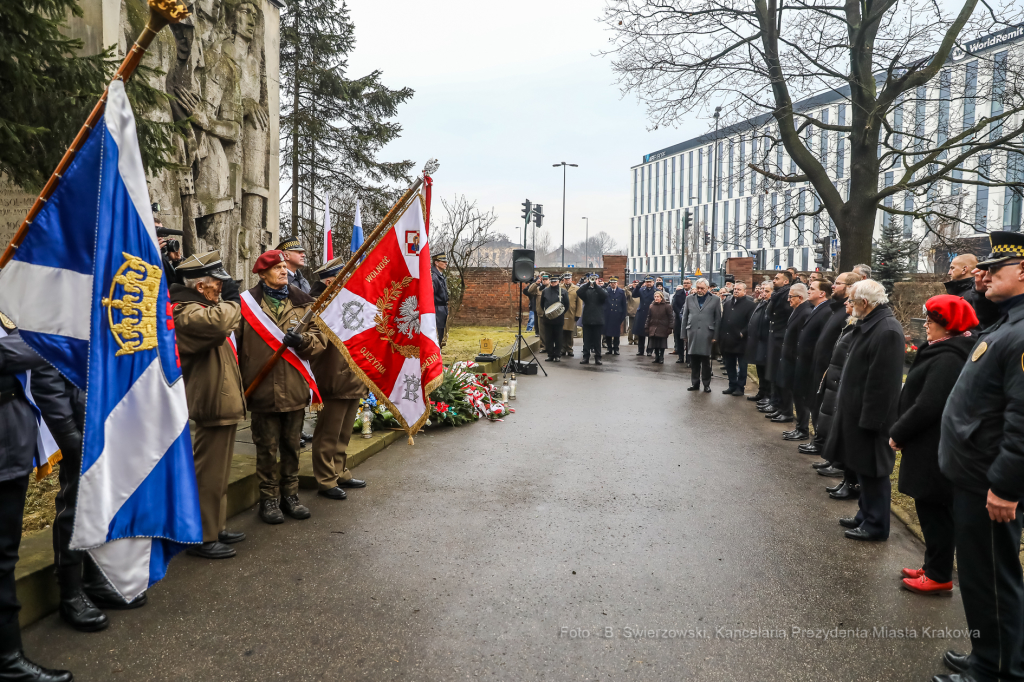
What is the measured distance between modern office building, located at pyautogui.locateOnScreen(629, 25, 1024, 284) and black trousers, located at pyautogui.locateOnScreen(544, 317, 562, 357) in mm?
5176

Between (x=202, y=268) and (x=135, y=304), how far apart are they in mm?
994

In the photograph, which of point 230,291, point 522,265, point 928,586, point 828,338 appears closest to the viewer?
point 928,586

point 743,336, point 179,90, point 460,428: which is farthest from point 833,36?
point 179,90

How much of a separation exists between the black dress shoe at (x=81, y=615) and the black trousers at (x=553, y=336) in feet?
46.1

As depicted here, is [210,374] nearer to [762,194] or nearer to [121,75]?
[121,75]

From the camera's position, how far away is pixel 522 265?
1505 centimetres

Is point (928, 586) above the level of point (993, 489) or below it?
below

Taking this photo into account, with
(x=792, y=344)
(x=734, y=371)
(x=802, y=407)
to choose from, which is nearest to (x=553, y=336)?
(x=734, y=371)

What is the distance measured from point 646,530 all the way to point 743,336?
7443mm

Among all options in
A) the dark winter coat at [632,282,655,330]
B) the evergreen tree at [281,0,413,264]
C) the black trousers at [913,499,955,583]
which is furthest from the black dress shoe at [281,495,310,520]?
the evergreen tree at [281,0,413,264]

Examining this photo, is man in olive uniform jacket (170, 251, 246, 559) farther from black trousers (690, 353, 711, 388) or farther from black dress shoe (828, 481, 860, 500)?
black trousers (690, 353, 711, 388)

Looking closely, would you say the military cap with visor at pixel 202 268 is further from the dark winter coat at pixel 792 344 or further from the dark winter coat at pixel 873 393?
the dark winter coat at pixel 792 344

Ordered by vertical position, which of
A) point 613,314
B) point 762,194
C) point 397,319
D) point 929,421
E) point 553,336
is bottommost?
point 553,336

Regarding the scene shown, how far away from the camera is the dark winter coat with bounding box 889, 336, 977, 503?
398 centimetres
